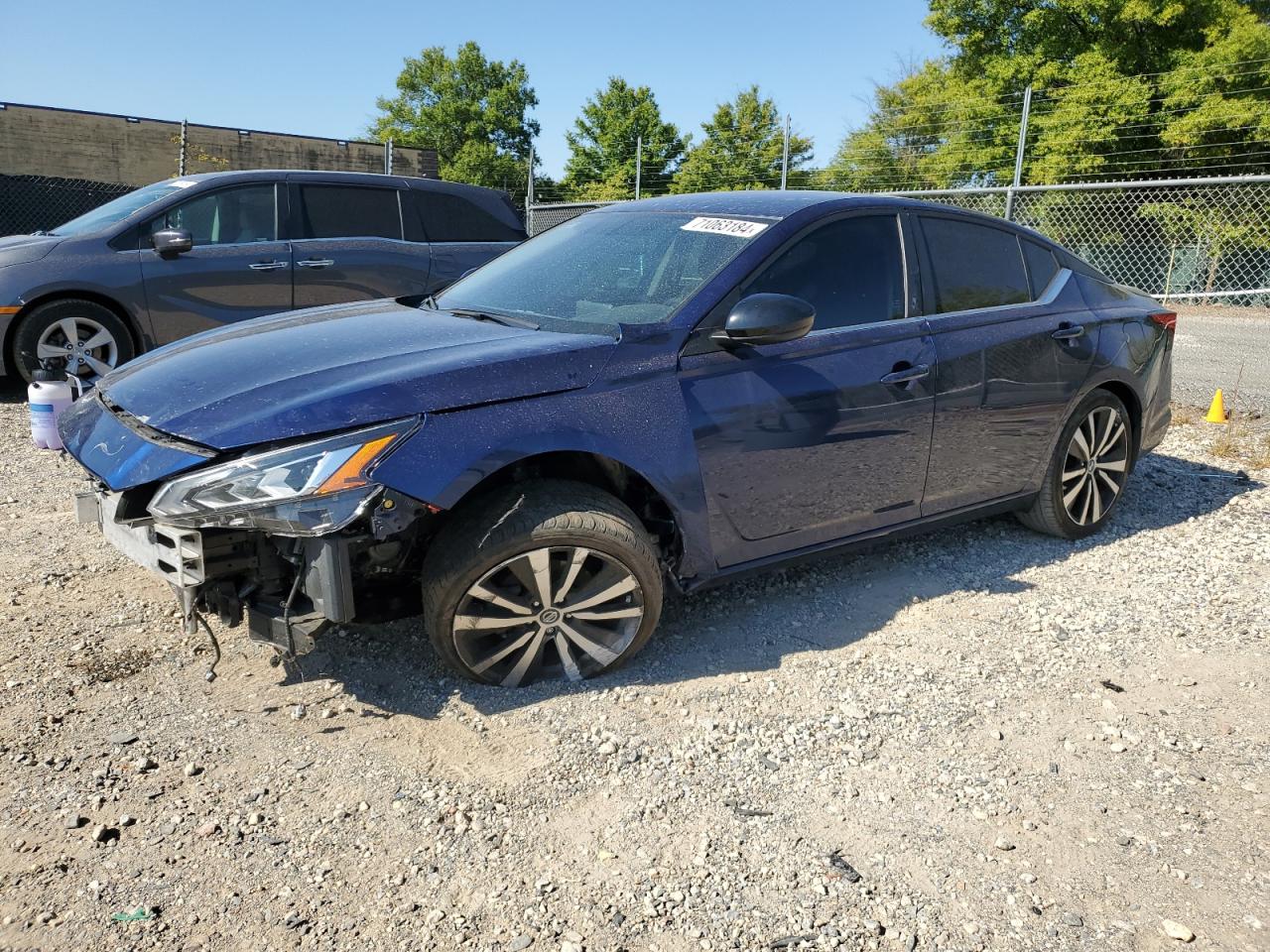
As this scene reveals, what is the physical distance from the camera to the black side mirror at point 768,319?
10.6 ft

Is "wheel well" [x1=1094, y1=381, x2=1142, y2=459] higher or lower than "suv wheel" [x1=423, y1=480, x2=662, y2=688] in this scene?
higher

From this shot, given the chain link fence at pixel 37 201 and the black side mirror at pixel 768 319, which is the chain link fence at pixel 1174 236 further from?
the black side mirror at pixel 768 319

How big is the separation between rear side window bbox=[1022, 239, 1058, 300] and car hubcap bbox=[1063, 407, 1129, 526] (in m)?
0.68

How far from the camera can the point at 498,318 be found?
143 inches

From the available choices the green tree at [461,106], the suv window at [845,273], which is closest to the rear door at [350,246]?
the suv window at [845,273]

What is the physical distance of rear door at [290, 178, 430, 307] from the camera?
783 centimetres

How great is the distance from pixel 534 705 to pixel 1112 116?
83.6 feet

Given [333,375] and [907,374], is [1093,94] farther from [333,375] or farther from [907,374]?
[333,375]

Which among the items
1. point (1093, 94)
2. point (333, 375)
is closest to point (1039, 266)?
point (333, 375)

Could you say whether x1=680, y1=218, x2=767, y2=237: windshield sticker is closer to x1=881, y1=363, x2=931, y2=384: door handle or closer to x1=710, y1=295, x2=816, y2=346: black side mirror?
x1=710, y1=295, x2=816, y2=346: black side mirror

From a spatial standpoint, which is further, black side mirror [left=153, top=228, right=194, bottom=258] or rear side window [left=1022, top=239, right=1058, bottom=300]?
black side mirror [left=153, top=228, right=194, bottom=258]

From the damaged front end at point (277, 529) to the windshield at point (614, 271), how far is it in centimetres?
105

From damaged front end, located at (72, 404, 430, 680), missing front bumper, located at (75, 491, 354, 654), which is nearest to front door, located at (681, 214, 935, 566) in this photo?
damaged front end, located at (72, 404, 430, 680)

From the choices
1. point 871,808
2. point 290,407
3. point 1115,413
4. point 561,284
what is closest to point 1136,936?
point 871,808
